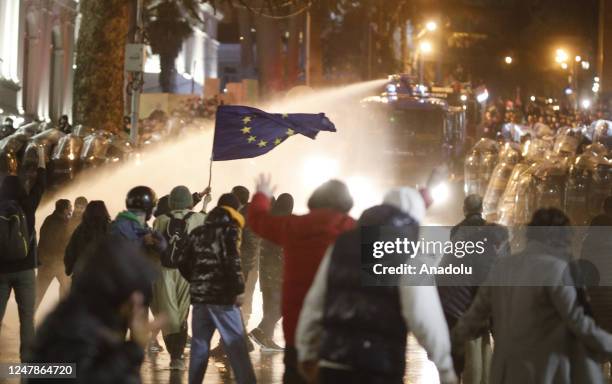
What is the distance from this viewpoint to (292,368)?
295 inches

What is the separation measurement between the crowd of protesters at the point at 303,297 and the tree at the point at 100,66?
793 inches

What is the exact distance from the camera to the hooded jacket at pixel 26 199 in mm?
10570

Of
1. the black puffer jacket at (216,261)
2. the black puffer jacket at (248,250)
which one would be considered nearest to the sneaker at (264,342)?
the black puffer jacket at (248,250)

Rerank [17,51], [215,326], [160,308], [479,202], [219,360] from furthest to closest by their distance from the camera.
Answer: [17,51] → [219,360] → [160,308] → [479,202] → [215,326]

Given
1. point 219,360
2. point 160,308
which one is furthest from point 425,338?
point 219,360

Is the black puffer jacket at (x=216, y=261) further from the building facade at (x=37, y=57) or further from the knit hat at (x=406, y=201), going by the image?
the building facade at (x=37, y=57)

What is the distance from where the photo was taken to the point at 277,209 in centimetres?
1270

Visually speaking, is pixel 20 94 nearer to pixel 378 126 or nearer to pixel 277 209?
pixel 378 126

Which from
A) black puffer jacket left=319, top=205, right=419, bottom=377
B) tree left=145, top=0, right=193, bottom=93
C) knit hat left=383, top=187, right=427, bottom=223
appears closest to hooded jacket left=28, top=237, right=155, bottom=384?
black puffer jacket left=319, top=205, right=419, bottom=377

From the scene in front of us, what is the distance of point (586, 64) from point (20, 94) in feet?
134

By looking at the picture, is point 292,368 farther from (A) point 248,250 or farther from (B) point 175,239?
(A) point 248,250

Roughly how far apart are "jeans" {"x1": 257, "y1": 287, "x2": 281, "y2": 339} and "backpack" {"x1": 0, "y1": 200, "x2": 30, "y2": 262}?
317 cm

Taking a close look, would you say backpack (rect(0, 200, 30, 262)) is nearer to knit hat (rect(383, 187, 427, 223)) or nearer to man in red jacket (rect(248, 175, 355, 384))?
man in red jacket (rect(248, 175, 355, 384))

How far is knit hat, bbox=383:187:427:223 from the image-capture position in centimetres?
672
